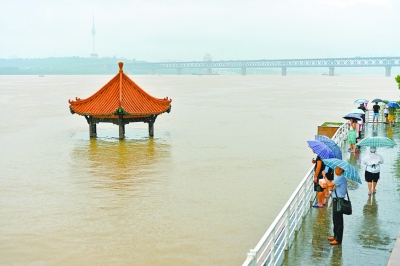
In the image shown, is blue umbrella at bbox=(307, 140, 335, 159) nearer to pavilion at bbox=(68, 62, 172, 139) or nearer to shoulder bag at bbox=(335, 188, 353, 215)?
shoulder bag at bbox=(335, 188, 353, 215)

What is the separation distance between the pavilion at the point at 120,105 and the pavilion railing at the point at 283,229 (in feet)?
52.9

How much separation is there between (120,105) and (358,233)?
1803cm

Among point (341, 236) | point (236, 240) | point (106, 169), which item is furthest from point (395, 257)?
point (106, 169)

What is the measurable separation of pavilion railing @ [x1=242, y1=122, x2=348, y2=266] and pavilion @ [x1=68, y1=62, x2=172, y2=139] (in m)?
16.1

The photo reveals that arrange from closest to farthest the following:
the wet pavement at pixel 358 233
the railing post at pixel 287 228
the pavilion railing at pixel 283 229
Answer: the pavilion railing at pixel 283 229 < the wet pavement at pixel 358 233 < the railing post at pixel 287 228

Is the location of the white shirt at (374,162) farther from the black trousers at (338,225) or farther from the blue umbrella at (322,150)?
the black trousers at (338,225)

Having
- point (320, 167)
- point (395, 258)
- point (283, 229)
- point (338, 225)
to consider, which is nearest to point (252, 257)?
point (395, 258)

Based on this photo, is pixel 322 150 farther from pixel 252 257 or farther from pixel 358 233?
pixel 252 257

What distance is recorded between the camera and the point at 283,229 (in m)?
8.86

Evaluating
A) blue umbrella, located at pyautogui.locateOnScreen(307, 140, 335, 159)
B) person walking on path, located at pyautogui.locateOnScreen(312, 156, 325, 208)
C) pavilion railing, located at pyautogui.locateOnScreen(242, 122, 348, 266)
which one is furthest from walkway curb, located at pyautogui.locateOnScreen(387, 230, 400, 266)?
blue umbrella, located at pyautogui.locateOnScreen(307, 140, 335, 159)

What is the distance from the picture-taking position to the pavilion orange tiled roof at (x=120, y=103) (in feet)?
85.0

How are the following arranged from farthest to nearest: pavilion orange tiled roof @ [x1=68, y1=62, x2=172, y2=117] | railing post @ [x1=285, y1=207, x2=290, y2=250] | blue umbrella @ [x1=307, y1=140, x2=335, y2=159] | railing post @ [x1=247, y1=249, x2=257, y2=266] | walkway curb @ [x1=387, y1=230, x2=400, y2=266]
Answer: pavilion orange tiled roof @ [x1=68, y1=62, x2=172, y2=117], blue umbrella @ [x1=307, y1=140, x2=335, y2=159], railing post @ [x1=285, y1=207, x2=290, y2=250], walkway curb @ [x1=387, y1=230, x2=400, y2=266], railing post @ [x1=247, y1=249, x2=257, y2=266]

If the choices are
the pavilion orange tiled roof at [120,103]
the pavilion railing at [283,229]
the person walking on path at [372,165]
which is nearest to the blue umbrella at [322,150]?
the pavilion railing at [283,229]

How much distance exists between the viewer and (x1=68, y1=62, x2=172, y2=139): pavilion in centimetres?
2591
